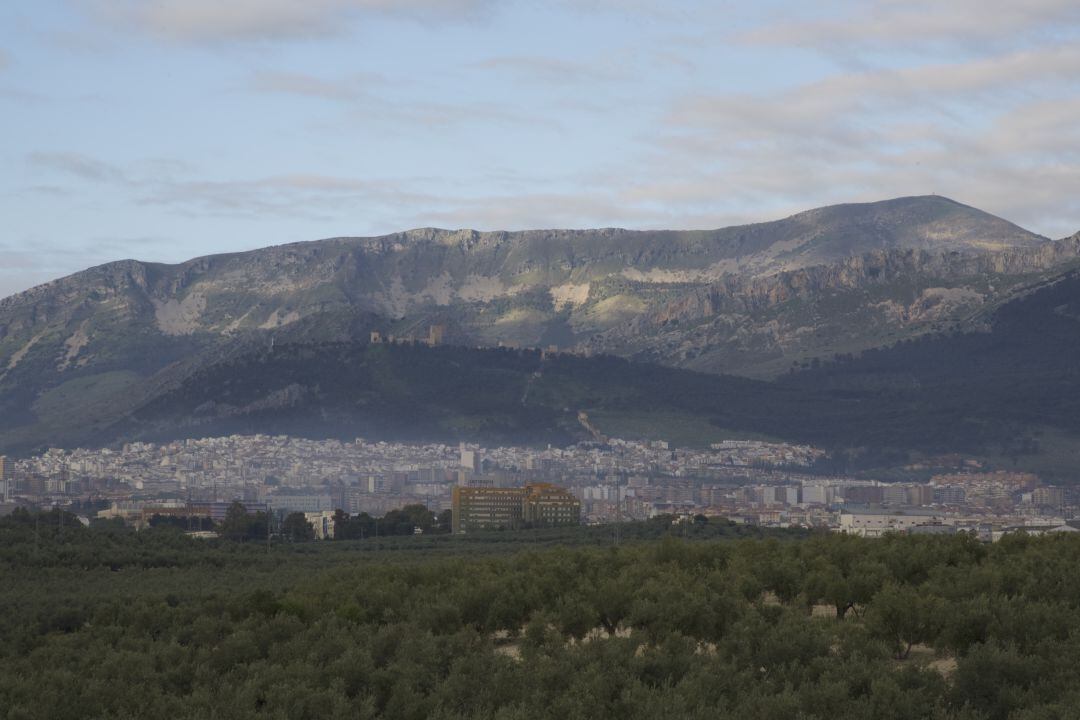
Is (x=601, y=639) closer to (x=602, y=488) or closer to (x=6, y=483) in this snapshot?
(x=602, y=488)

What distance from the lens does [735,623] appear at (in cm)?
3034

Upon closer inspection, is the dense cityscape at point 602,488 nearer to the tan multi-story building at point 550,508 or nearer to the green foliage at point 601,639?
the tan multi-story building at point 550,508

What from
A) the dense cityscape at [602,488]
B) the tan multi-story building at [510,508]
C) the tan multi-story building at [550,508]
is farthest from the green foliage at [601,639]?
the dense cityscape at [602,488]

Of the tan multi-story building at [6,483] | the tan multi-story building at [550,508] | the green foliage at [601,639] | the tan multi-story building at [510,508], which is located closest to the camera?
the green foliage at [601,639]

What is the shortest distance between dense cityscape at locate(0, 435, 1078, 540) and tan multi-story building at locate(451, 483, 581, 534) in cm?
240

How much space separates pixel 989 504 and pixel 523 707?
126 meters

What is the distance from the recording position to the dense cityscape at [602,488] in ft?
426

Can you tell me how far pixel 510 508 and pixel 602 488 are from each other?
1923 inches

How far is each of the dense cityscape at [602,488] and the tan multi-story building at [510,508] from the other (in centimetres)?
240

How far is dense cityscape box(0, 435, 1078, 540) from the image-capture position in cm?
12988

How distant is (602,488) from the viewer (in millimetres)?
163875

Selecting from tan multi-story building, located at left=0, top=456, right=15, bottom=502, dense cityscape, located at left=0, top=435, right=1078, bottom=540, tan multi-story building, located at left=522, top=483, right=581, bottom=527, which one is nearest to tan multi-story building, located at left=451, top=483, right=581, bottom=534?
tan multi-story building, located at left=522, top=483, right=581, bottom=527

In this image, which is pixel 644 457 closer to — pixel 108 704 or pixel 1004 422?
pixel 1004 422

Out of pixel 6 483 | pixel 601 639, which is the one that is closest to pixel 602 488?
pixel 6 483
